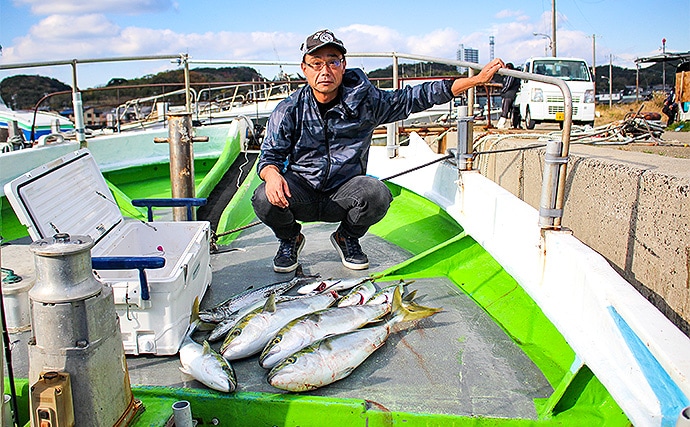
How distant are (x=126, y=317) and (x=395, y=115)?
222 centimetres

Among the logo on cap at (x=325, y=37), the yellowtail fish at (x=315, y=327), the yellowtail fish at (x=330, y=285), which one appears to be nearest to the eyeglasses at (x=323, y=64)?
the logo on cap at (x=325, y=37)

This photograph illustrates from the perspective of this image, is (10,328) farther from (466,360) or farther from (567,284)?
(567,284)

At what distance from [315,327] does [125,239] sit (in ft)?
5.12

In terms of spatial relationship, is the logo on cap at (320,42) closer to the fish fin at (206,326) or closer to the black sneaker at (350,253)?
the black sneaker at (350,253)

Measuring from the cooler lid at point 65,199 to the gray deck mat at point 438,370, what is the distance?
593 mm

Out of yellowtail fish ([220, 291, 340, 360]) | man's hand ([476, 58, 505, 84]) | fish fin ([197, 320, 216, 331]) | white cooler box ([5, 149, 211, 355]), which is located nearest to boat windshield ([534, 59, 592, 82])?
man's hand ([476, 58, 505, 84])

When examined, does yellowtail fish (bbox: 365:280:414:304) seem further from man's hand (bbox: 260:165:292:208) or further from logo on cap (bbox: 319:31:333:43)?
logo on cap (bbox: 319:31:333:43)

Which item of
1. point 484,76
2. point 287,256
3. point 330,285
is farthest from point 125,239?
point 484,76

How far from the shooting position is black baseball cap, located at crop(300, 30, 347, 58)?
3.40 metres

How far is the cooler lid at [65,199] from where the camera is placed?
2.59 metres

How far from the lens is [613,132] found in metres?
5.63

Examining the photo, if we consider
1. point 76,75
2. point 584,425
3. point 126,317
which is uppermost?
point 76,75

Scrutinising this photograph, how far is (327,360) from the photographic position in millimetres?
2236

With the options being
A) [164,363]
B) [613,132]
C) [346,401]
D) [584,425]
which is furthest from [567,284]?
[613,132]
